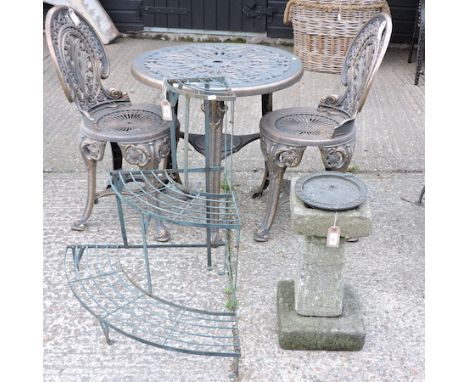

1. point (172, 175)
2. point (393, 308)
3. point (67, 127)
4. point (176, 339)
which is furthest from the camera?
point (67, 127)

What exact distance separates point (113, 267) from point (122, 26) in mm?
4772

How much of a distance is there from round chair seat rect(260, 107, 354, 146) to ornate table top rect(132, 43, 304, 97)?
26cm

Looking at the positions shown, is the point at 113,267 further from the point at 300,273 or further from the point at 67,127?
the point at 67,127

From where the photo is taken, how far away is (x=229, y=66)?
3.35 meters

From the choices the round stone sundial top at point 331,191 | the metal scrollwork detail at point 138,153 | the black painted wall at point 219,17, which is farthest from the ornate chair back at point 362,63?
the black painted wall at point 219,17

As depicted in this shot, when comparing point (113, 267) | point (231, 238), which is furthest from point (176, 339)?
point (231, 238)

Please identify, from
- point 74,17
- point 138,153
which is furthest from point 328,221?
point 74,17

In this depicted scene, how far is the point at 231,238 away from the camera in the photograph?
342 cm

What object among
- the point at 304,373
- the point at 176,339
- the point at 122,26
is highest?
the point at 122,26

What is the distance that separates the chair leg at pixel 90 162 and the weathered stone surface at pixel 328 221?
1.33 meters

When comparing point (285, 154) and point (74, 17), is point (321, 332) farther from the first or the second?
point (74, 17)

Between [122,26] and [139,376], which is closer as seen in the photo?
[139,376]

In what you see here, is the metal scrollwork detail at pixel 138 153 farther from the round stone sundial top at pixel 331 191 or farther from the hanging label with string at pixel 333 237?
the hanging label with string at pixel 333 237

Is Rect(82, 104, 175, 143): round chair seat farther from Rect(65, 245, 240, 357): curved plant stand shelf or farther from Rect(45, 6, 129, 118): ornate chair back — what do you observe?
Rect(65, 245, 240, 357): curved plant stand shelf
